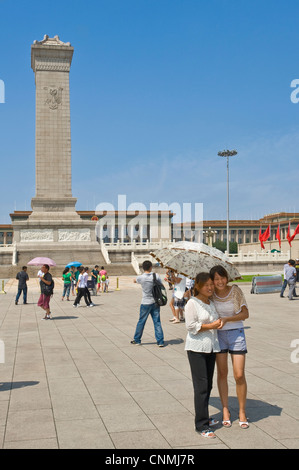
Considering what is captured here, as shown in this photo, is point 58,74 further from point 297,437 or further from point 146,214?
point 146,214

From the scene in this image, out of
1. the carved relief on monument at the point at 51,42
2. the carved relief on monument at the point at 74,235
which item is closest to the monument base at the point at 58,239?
the carved relief on monument at the point at 74,235

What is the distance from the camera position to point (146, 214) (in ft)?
380

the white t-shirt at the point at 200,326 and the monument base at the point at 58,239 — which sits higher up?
the monument base at the point at 58,239

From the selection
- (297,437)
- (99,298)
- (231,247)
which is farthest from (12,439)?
(231,247)

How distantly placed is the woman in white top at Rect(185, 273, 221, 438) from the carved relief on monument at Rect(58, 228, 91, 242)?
40.2 metres

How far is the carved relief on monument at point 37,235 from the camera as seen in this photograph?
1751 inches

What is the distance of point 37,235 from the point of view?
4475cm

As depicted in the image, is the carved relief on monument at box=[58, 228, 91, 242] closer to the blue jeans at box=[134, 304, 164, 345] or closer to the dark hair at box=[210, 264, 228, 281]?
the blue jeans at box=[134, 304, 164, 345]

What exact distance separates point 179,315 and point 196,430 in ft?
33.8

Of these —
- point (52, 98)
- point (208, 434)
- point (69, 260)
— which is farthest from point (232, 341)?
point (52, 98)

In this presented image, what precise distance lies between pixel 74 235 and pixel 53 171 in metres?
6.13

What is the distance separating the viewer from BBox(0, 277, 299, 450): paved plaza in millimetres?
5328

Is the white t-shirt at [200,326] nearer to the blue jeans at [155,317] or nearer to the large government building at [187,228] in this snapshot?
the blue jeans at [155,317]

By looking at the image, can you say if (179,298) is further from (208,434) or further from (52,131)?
(52,131)
